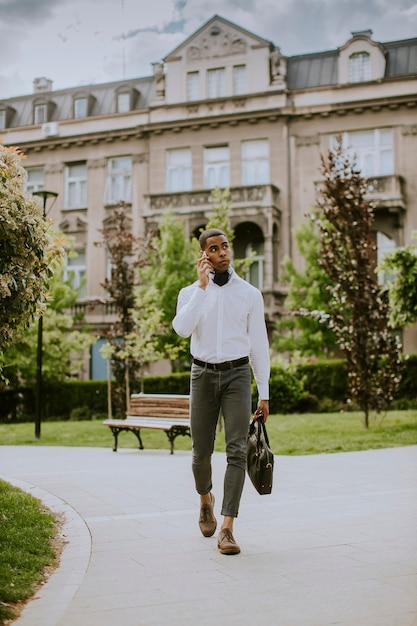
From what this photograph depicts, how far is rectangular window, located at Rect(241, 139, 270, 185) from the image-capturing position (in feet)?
113

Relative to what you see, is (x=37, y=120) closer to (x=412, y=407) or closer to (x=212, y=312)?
(x=412, y=407)

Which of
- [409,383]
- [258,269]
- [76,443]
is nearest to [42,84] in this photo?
[258,269]

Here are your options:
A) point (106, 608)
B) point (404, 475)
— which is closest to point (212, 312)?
point (106, 608)

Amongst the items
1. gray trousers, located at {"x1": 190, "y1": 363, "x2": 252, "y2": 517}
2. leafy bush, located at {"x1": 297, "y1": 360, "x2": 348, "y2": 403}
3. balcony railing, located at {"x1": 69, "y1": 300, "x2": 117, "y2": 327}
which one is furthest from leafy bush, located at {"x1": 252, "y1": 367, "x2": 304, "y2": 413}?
gray trousers, located at {"x1": 190, "y1": 363, "x2": 252, "y2": 517}

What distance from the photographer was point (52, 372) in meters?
27.4

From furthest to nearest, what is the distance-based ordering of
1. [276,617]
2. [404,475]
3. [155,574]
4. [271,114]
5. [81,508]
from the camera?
[271,114] → [404,475] → [81,508] → [155,574] → [276,617]

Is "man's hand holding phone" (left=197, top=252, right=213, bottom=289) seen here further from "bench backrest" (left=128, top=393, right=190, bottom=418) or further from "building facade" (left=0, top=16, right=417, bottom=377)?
"building facade" (left=0, top=16, right=417, bottom=377)

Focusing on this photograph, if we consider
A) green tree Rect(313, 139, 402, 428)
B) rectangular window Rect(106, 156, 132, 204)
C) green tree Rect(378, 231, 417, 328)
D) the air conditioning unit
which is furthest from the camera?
the air conditioning unit

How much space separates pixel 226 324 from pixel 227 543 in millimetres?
1546

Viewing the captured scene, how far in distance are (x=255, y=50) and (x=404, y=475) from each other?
28.5 meters

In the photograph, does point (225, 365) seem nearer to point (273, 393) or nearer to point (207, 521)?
point (207, 521)

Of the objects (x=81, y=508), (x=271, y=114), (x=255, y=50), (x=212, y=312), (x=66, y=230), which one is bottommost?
(x=81, y=508)

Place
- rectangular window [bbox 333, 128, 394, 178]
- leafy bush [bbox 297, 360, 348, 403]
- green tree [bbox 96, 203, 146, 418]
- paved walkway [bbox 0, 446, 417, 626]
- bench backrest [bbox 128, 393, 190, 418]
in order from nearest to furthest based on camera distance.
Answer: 1. paved walkway [bbox 0, 446, 417, 626]
2. bench backrest [bbox 128, 393, 190, 418]
3. green tree [bbox 96, 203, 146, 418]
4. leafy bush [bbox 297, 360, 348, 403]
5. rectangular window [bbox 333, 128, 394, 178]

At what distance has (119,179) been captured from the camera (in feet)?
122
